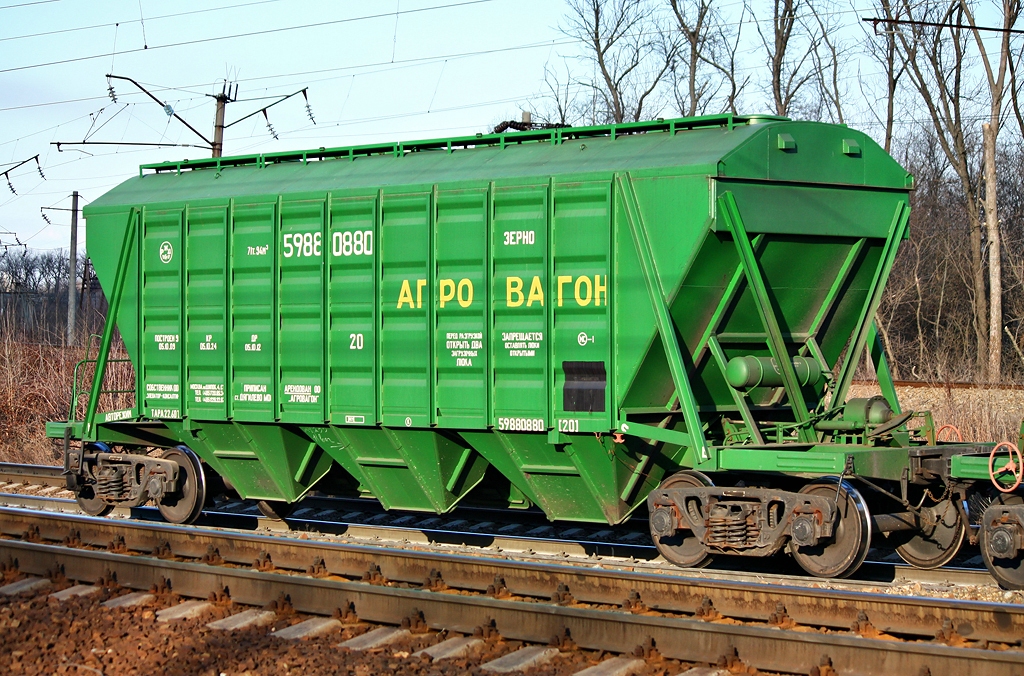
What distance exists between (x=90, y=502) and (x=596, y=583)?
24.2ft

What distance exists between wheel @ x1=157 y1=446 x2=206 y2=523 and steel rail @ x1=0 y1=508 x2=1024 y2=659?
1438 millimetres

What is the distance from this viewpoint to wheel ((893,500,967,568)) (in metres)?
9.45

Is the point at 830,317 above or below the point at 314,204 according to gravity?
below

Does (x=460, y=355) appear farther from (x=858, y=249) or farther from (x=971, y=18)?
(x=971, y=18)

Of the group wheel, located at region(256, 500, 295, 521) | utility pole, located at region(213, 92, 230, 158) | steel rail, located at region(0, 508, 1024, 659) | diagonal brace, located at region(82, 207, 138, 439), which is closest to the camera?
steel rail, located at region(0, 508, 1024, 659)

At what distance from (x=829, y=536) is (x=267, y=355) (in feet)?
19.8

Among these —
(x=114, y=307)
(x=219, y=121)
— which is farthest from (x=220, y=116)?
(x=114, y=307)

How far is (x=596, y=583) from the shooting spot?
8.27 metres

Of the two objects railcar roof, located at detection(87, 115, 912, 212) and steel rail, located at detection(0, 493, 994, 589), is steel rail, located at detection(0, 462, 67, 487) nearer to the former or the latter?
steel rail, located at detection(0, 493, 994, 589)

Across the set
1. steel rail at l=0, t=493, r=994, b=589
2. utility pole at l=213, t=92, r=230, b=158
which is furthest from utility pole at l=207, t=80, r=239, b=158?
steel rail at l=0, t=493, r=994, b=589

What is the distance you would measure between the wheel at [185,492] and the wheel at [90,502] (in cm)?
76

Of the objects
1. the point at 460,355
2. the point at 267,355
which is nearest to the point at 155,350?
the point at 267,355

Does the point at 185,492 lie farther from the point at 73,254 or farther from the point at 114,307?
the point at 73,254

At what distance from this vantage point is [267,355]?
38.5 feet
